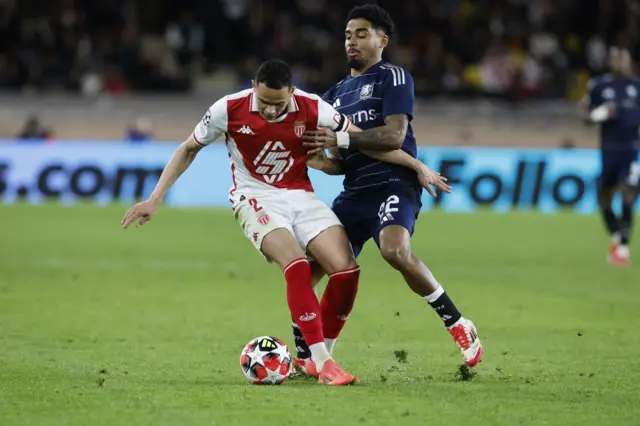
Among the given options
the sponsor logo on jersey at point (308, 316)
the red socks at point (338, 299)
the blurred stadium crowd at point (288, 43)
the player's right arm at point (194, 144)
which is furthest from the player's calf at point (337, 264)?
the blurred stadium crowd at point (288, 43)

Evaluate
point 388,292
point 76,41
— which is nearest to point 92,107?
point 76,41

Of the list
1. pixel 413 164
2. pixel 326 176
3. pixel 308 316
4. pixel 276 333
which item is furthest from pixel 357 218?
pixel 326 176

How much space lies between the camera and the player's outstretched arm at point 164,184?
6883 millimetres

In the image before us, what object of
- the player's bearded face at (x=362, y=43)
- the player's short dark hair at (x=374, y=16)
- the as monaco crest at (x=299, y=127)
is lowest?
the as monaco crest at (x=299, y=127)

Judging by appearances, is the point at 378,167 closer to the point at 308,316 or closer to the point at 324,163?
the point at 324,163

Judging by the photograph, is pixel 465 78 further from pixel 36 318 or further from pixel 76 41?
pixel 36 318

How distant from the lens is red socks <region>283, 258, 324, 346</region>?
6848 millimetres

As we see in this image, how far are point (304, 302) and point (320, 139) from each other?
102cm

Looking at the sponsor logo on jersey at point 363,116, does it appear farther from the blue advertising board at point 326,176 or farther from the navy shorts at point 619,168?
the blue advertising board at point 326,176

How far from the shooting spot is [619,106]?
14.9 meters

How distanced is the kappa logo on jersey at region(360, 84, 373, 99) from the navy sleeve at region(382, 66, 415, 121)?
0.12m

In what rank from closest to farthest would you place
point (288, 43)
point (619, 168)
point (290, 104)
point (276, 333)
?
point (290, 104), point (276, 333), point (619, 168), point (288, 43)

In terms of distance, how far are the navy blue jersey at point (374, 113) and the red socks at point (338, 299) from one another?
69 cm

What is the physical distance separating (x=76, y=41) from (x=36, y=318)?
16905mm
